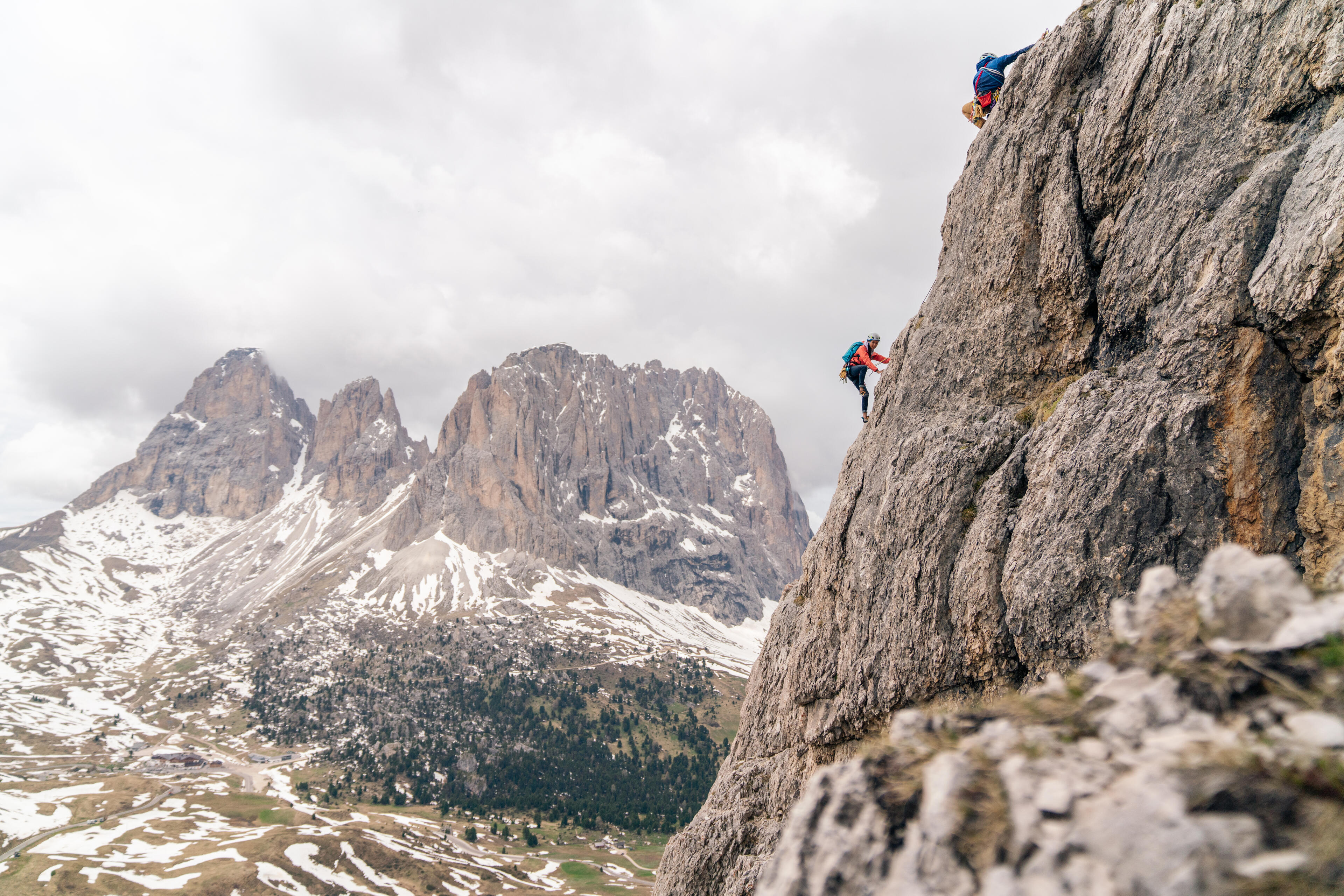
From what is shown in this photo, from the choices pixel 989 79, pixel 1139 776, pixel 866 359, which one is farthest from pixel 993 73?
pixel 1139 776

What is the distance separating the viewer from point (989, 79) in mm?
27906

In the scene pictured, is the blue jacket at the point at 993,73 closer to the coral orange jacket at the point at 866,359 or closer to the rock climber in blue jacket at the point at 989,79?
the rock climber in blue jacket at the point at 989,79

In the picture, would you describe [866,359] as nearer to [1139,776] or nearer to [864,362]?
[864,362]

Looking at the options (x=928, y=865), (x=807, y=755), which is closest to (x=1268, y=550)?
(x=928, y=865)

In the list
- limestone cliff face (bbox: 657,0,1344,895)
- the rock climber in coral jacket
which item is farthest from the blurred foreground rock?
the rock climber in coral jacket

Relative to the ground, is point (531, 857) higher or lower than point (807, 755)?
lower

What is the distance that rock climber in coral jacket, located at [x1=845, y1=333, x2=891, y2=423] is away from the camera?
30.9m

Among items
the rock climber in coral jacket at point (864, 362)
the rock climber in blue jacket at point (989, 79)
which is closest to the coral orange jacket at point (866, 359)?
the rock climber in coral jacket at point (864, 362)

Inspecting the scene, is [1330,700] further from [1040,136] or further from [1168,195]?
[1040,136]

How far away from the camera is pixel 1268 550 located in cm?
1505

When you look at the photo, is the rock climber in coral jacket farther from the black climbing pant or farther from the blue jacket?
the blue jacket

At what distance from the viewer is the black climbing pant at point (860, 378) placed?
3161 centimetres

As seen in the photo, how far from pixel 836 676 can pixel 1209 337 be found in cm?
1647

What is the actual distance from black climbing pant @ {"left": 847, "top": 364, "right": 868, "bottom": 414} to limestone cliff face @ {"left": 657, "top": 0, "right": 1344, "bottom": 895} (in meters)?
3.07
